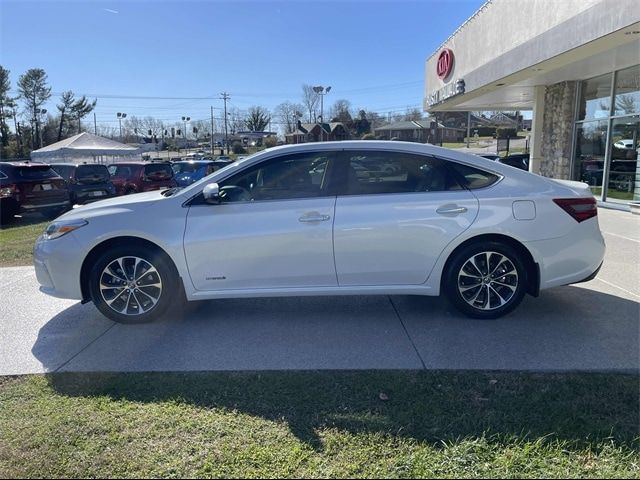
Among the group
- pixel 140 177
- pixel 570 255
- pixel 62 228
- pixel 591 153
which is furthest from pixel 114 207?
pixel 591 153

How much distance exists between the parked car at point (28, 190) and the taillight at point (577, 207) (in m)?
12.8

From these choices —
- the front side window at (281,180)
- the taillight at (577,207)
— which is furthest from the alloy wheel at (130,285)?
the taillight at (577,207)

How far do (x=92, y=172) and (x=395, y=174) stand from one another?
1359 centimetres

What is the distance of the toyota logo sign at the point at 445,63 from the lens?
20375mm

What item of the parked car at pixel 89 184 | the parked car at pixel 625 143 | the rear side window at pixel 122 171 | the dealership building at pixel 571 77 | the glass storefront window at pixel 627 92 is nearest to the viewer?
the dealership building at pixel 571 77

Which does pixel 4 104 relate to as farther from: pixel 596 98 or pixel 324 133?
pixel 596 98

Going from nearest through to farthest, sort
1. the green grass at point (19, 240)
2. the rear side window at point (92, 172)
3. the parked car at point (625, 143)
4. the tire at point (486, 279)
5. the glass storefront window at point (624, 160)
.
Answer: the tire at point (486, 279) → the green grass at point (19, 240) → the glass storefront window at point (624, 160) → the parked car at point (625, 143) → the rear side window at point (92, 172)

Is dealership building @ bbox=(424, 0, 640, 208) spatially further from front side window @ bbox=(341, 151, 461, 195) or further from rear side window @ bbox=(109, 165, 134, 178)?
rear side window @ bbox=(109, 165, 134, 178)

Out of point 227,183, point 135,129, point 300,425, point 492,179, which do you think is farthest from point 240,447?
point 135,129

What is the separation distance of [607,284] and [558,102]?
11.6 m

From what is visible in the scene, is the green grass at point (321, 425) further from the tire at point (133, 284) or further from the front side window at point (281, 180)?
the front side window at point (281, 180)

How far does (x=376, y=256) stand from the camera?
4.32 meters

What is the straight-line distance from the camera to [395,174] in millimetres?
4477

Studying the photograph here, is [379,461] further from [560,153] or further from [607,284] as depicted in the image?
[560,153]
